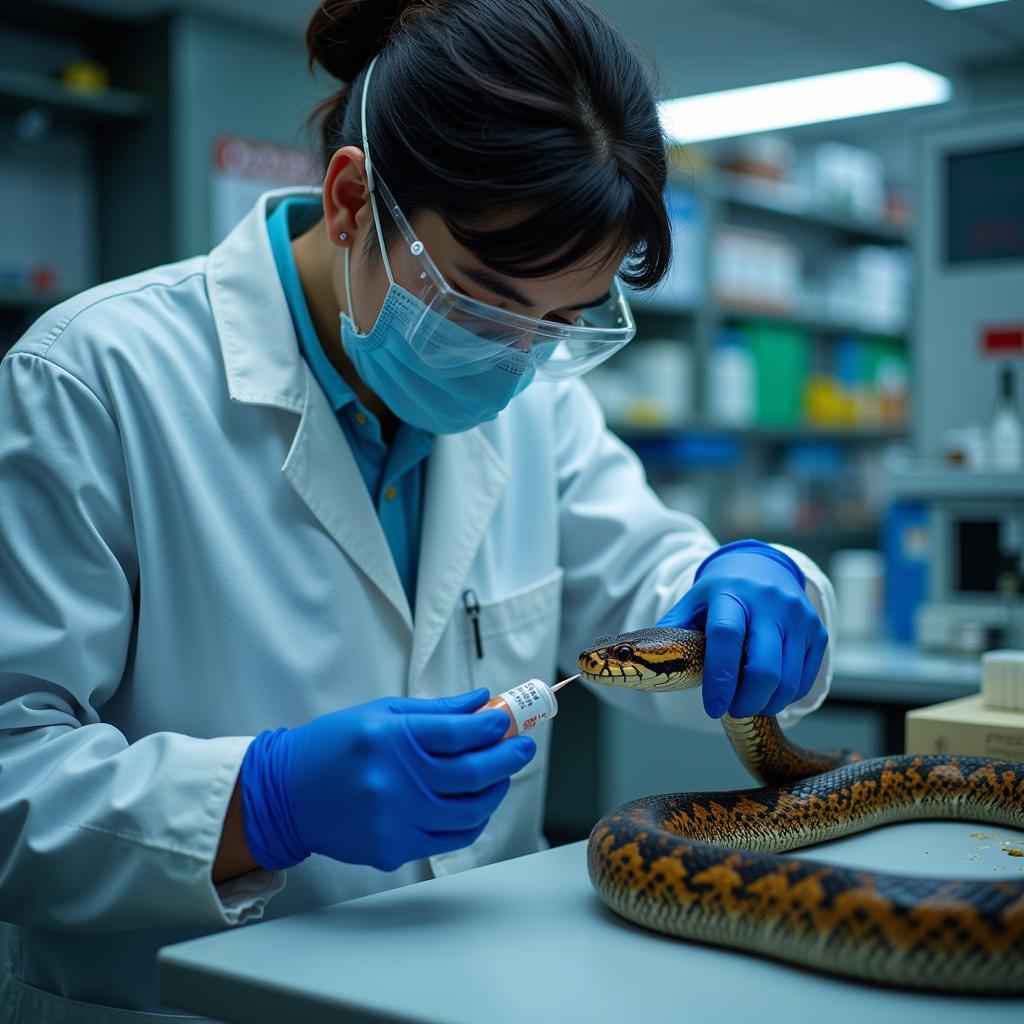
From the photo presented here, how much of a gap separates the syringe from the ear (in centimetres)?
58

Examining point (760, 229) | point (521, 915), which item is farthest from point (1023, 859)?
point (760, 229)

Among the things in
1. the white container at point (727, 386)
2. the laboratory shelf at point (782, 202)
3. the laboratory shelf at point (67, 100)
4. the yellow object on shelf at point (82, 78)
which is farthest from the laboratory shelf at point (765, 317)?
the yellow object on shelf at point (82, 78)

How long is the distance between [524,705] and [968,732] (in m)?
0.67

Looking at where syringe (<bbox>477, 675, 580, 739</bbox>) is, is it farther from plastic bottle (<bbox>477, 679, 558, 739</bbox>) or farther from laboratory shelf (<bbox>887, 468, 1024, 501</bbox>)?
laboratory shelf (<bbox>887, 468, 1024, 501</bbox>)

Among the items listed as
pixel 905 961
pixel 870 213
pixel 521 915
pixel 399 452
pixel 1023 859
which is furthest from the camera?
pixel 870 213

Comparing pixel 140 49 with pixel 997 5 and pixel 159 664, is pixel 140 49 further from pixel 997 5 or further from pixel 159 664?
pixel 159 664

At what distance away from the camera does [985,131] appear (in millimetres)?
2992

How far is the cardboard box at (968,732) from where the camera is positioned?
142 cm

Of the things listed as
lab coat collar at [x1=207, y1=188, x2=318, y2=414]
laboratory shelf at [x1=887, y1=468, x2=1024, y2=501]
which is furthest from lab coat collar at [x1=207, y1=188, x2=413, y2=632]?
laboratory shelf at [x1=887, y1=468, x2=1024, y2=501]

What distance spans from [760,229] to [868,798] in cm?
581

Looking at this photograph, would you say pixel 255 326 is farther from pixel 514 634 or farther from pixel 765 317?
pixel 765 317

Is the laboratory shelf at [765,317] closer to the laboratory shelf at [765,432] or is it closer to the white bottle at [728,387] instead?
the white bottle at [728,387]

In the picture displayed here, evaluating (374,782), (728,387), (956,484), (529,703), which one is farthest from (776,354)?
(374,782)

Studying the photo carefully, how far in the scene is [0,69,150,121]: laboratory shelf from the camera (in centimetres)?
385
